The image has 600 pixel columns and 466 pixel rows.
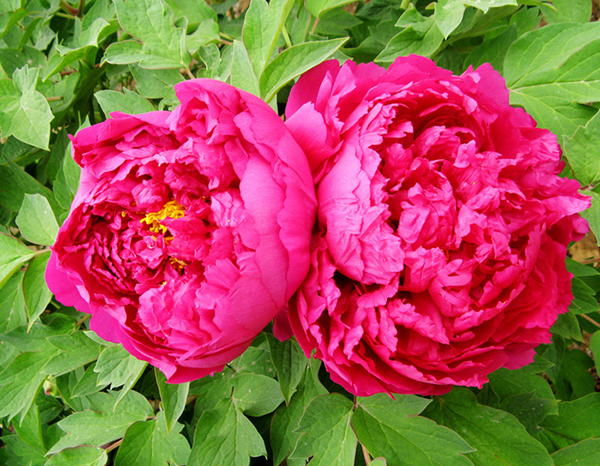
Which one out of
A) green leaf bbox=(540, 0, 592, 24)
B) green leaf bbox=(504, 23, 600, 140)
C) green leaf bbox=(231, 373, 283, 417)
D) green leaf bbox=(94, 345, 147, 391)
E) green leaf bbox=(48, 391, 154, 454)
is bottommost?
green leaf bbox=(48, 391, 154, 454)

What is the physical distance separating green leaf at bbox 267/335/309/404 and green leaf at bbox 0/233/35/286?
0.50m

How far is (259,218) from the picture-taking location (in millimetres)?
483

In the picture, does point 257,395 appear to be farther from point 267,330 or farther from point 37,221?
point 37,221

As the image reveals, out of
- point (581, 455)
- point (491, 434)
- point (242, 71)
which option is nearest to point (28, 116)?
point (242, 71)

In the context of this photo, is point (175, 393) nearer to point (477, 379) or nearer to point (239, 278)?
point (239, 278)

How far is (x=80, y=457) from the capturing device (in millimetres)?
876

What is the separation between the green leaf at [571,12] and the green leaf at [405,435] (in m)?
0.71

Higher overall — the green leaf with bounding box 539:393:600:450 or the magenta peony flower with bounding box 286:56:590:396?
the magenta peony flower with bounding box 286:56:590:396

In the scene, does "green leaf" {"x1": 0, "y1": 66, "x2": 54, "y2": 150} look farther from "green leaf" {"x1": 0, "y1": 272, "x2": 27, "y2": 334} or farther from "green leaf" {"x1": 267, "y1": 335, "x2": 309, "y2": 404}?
"green leaf" {"x1": 267, "y1": 335, "x2": 309, "y2": 404}

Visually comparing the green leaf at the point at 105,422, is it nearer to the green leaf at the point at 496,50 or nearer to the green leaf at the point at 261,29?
the green leaf at the point at 261,29

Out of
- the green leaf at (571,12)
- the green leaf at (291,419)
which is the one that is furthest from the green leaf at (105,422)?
the green leaf at (571,12)

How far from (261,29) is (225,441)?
0.66 meters

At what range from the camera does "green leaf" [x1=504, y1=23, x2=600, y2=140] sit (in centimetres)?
70

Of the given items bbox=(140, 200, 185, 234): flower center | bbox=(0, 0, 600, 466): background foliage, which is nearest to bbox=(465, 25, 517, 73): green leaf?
bbox=(0, 0, 600, 466): background foliage
